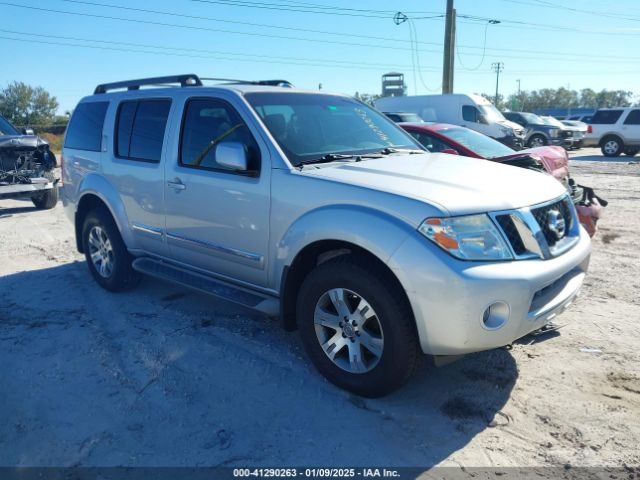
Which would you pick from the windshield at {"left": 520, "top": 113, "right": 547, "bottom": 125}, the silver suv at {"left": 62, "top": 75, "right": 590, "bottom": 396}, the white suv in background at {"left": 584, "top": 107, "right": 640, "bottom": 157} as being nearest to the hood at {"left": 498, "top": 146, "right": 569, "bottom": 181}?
the silver suv at {"left": 62, "top": 75, "right": 590, "bottom": 396}

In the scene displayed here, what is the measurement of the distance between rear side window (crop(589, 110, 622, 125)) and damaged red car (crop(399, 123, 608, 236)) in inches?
623

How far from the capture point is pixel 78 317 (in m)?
4.73

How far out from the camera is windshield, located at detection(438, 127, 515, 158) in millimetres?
7451

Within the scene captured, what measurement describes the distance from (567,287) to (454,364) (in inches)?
37.9

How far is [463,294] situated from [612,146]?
21.7 metres

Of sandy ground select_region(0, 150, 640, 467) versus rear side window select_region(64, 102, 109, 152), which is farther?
rear side window select_region(64, 102, 109, 152)

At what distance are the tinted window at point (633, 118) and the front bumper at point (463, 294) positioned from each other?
2094 cm

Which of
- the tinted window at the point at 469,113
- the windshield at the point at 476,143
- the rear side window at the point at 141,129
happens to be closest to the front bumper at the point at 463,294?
the rear side window at the point at 141,129

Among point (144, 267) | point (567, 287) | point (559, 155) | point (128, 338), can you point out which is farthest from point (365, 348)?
point (559, 155)

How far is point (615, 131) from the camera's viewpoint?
824 inches

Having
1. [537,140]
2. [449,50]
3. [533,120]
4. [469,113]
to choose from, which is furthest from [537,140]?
[449,50]

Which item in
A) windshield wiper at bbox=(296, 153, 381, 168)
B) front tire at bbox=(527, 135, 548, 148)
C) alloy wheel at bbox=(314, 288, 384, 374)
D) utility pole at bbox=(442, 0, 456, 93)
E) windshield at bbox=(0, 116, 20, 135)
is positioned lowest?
alloy wheel at bbox=(314, 288, 384, 374)

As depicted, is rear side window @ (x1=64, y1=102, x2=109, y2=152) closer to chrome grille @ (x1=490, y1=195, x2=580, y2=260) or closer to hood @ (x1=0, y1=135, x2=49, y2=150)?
chrome grille @ (x1=490, y1=195, x2=580, y2=260)

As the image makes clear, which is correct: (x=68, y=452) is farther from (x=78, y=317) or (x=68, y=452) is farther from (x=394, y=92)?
(x=394, y=92)
